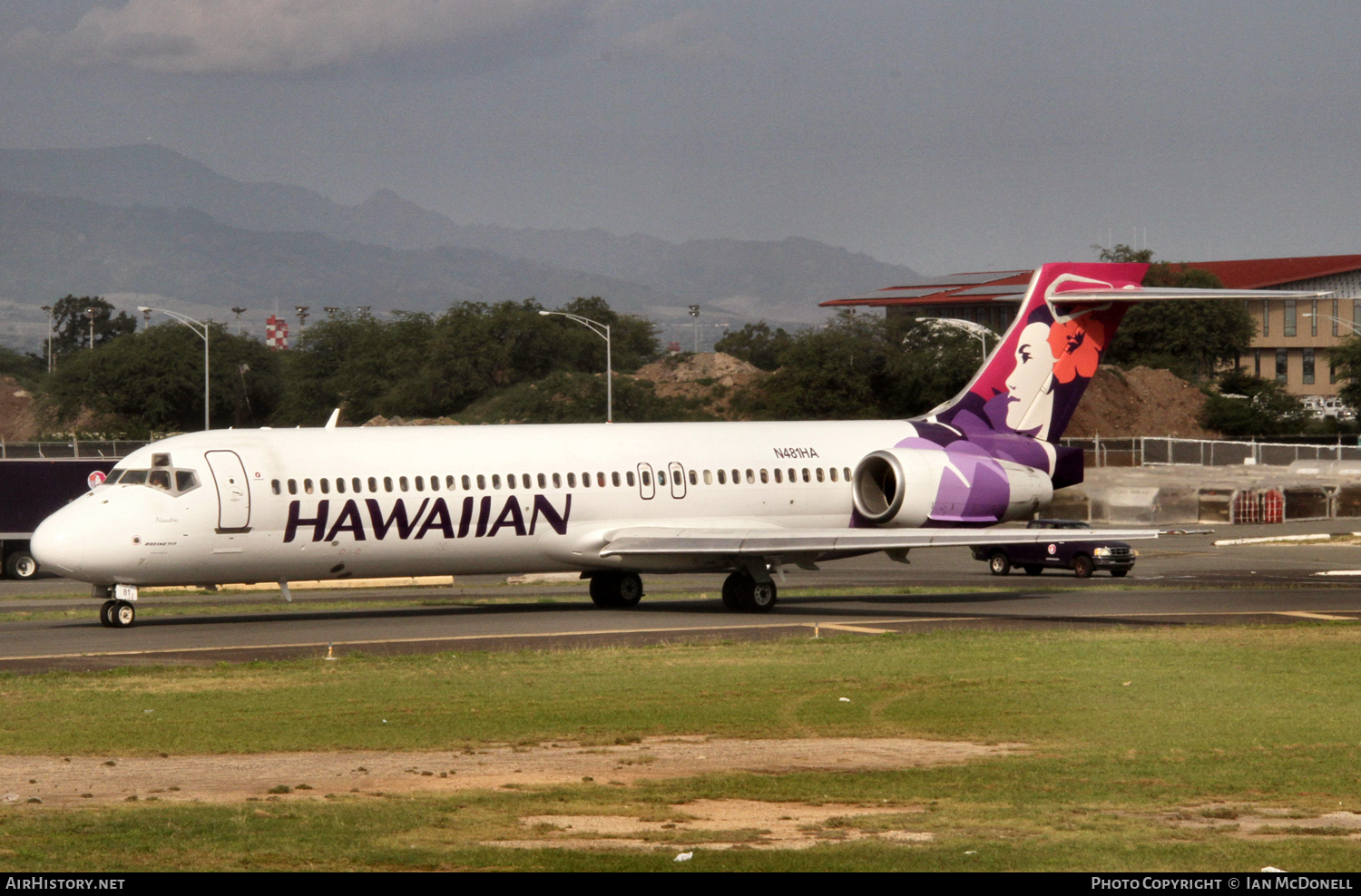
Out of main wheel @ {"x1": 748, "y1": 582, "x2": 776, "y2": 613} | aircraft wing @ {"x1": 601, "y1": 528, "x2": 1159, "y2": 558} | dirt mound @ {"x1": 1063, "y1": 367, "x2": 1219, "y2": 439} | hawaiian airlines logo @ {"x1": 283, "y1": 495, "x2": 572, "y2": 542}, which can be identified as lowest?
main wheel @ {"x1": 748, "y1": 582, "x2": 776, "y2": 613}

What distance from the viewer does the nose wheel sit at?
95.6 ft

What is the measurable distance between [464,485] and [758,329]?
144 m

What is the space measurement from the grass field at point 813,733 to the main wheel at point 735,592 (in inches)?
259

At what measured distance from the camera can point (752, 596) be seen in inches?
1276

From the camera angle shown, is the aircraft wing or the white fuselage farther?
the aircraft wing

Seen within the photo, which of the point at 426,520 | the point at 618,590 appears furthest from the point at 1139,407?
the point at 426,520

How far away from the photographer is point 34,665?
23547 mm

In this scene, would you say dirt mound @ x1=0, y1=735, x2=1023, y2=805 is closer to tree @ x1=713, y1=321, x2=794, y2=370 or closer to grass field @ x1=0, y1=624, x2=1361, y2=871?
grass field @ x1=0, y1=624, x2=1361, y2=871

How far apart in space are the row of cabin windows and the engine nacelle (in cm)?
82

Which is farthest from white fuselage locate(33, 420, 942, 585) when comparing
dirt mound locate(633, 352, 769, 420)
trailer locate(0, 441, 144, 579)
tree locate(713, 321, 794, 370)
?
tree locate(713, 321, 794, 370)

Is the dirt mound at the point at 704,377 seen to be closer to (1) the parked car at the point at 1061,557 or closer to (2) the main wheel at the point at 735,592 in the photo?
(1) the parked car at the point at 1061,557

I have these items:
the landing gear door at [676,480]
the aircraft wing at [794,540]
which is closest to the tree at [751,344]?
the landing gear door at [676,480]

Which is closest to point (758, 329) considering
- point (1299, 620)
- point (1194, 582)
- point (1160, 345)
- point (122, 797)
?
point (1160, 345)
